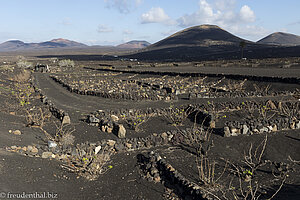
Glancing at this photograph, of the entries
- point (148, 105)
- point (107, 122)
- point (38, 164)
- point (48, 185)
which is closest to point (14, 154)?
point (38, 164)

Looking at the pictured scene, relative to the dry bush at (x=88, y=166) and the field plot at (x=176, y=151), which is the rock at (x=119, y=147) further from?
the dry bush at (x=88, y=166)

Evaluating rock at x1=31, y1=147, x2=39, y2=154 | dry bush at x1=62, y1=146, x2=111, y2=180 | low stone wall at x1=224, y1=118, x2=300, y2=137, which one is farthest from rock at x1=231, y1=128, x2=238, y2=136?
rock at x1=31, y1=147, x2=39, y2=154

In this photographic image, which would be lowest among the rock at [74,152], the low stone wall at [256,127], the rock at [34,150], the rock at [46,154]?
the rock at [74,152]

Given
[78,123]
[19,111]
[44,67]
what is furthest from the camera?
[44,67]

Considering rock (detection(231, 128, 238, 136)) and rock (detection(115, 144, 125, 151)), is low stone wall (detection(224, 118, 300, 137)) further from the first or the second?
rock (detection(115, 144, 125, 151))

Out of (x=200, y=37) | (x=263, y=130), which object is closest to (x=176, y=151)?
(x=263, y=130)

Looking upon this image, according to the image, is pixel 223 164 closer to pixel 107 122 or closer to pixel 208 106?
pixel 107 122

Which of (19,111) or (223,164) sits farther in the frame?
(19,111)

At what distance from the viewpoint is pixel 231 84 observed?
2198 cm

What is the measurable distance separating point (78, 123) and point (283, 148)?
27.8 feet

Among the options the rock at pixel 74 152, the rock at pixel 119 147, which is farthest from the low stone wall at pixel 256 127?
the rock at pixel 74 152

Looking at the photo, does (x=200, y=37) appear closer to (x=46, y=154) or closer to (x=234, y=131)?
(x=234, y=131)

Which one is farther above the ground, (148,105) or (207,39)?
(207,39)

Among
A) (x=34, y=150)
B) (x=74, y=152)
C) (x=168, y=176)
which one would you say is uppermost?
(x=34, y=150)
